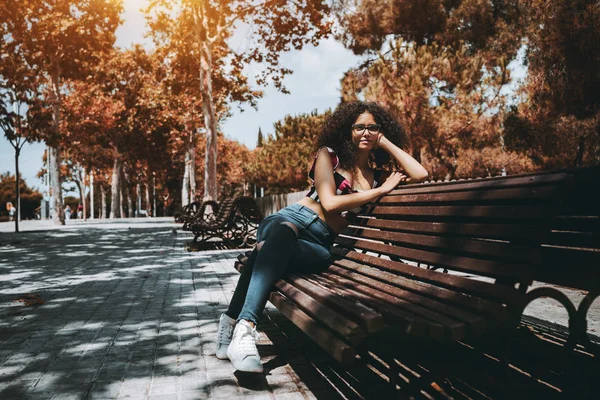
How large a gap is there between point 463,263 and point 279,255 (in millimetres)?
1072

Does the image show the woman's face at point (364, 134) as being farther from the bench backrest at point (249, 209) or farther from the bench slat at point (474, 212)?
the bench backrest at point (249, 209)

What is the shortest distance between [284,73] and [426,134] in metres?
6.06

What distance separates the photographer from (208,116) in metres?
18.5

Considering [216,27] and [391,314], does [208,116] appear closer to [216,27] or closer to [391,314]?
[216,27]

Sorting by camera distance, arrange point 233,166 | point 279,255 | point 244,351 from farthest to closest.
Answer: point 233,166, point 279,255, point 244,351

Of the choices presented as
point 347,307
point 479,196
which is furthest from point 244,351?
point 479,196

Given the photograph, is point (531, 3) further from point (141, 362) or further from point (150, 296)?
point (141, 362)

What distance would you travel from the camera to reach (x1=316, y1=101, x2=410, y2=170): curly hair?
11.1 feet

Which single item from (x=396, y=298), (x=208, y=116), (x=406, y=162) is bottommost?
(x=396, y=298)

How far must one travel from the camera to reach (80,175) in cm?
4691

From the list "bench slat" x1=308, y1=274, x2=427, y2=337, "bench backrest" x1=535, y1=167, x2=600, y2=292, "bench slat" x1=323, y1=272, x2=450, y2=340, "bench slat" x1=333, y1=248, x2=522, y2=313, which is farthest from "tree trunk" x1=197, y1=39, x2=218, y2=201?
"bench backrest" x1=535, y1=167, x2=600, y2=292

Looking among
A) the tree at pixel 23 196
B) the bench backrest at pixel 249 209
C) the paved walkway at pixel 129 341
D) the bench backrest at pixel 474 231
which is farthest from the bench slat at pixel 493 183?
the tree at pixel 23 196

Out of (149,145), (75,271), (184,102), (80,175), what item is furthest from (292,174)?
(75,271)

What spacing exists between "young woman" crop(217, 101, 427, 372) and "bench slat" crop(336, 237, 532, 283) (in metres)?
0.34
